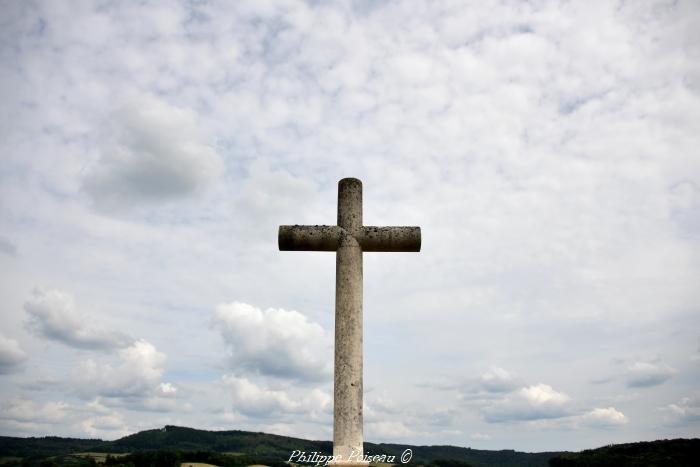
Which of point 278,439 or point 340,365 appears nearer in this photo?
point 340,365

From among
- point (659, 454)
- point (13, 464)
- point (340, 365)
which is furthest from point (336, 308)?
point (13, 464)

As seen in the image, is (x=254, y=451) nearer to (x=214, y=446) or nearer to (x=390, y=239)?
(x=214, y=446)

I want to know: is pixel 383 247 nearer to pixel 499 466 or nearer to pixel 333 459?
pixel 333 459

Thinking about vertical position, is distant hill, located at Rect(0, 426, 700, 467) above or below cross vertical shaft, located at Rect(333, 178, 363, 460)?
below

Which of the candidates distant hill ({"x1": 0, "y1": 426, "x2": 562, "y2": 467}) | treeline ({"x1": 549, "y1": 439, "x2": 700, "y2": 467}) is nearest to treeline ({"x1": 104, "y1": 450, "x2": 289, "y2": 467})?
distant hill ({"x1": 0, "y1": 426, "x2": 562, "y2": 467})

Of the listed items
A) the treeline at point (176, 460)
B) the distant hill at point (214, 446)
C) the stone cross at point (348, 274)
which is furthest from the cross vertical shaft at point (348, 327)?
the distant hill at point (214, 446)

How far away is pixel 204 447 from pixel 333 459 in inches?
5948

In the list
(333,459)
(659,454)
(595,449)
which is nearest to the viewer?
(333,459)

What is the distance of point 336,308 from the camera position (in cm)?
774

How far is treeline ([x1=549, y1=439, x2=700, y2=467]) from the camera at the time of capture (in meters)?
81.1

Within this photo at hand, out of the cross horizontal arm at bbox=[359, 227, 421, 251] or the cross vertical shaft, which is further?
the cross horizontal arm at bbox=[359, 227, 421, 251]

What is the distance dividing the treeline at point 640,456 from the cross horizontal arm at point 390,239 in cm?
8808

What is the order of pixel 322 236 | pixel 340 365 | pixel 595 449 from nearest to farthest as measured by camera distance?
pixel 340 365
pixel 322 236
pixel 595 449

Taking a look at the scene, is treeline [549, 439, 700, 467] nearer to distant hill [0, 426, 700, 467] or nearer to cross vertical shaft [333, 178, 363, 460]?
distant hill [0, 426, 700, 467]
